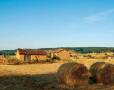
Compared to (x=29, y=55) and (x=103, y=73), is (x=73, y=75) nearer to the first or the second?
(x=103, y=73)

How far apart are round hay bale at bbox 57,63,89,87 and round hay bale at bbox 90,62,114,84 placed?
2.84 feet

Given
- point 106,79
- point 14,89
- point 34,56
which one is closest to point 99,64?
point 106,79

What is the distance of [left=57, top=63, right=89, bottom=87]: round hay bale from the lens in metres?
17.9

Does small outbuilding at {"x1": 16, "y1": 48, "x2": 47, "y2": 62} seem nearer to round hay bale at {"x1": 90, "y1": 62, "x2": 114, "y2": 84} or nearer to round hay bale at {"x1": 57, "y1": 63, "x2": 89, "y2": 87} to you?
round hay bale at {"x1": 90, "y1": 62, "x2": 114, "y2": 84}

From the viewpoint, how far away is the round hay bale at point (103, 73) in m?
18.6

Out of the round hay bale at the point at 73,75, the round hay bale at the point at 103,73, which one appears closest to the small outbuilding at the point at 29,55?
the round hay bale at the point at 103,73

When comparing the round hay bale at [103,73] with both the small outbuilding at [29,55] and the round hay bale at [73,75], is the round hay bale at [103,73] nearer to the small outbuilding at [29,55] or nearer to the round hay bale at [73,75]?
the round hay bale at [73,75]

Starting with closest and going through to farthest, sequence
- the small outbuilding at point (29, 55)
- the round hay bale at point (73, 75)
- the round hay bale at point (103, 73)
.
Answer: the round hay bale at point (73, 75) → the round hay bale at point (103, 73) → the small outbuilding at point (29, 55)

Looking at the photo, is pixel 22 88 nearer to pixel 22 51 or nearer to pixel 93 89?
pixel 93 89

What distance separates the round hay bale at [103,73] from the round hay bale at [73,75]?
0.86 m

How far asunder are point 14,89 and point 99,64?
594 centimetres

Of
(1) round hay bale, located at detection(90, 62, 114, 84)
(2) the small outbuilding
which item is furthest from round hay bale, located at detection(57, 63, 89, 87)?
(2) the small outbuilding

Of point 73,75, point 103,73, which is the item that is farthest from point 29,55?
point 73,75

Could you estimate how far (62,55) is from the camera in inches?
2965
